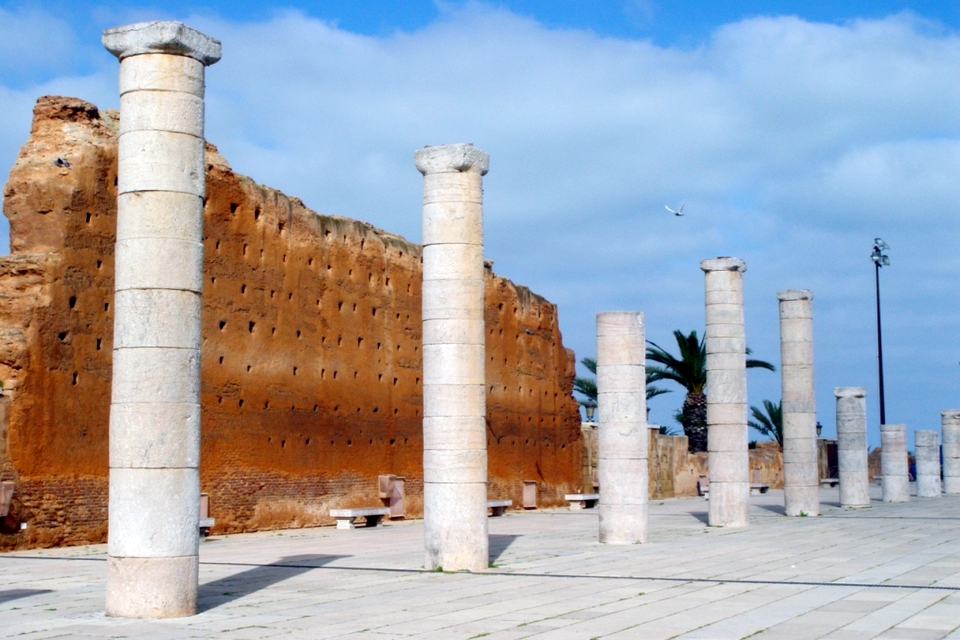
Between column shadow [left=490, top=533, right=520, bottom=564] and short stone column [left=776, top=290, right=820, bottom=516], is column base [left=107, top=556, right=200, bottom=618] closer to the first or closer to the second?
column shadow [left=490, top=533, right=520, bottom=564]

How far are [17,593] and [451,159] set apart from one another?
5.45 meters

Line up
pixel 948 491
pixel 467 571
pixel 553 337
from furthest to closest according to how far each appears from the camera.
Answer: pixel 948 491
pixel 553 337
pixel 467 571

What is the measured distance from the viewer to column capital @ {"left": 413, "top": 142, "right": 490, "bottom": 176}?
1173 centimetres

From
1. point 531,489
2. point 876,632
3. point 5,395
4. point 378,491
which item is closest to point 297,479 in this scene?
point 378,491

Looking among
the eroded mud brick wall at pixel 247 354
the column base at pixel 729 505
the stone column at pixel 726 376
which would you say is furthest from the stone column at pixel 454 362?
the stone column at pixel 726 376

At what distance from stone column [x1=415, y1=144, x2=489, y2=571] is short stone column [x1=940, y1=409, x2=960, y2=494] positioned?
23.8 metres

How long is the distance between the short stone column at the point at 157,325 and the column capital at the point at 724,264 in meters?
10.8

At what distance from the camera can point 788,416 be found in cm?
2081

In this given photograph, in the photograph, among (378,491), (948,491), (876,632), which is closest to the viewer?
(876,632)

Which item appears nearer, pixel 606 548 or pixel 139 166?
pixel 139 166

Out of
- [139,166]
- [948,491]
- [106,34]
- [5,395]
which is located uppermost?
[106,34]

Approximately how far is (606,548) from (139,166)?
7223 mm

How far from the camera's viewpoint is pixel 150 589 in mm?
8047

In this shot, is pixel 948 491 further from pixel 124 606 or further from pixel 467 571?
pixel 124 606
